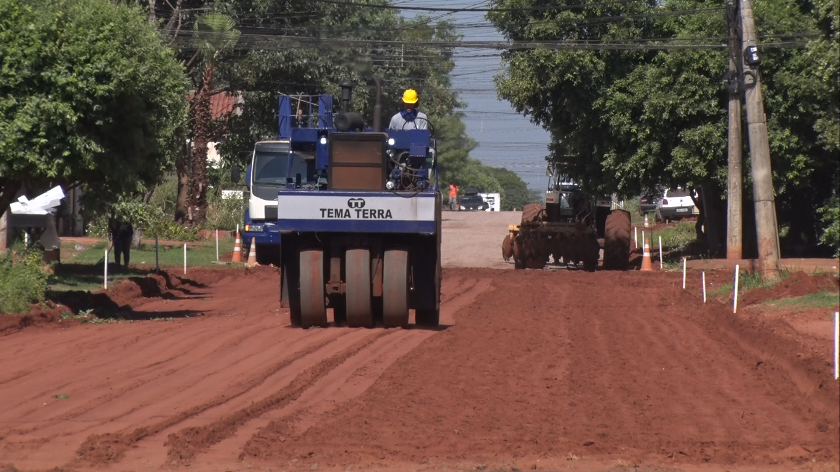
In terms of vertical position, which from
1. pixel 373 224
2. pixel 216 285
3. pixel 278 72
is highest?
pixel 278 72

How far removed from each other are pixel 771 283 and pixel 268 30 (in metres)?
26.0

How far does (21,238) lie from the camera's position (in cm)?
2903

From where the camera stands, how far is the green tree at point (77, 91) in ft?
54.3

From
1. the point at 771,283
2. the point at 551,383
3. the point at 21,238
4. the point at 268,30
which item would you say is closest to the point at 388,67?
the point at 268,30

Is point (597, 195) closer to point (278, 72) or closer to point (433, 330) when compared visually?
point (278, 72)

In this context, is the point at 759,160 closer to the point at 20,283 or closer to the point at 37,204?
the point at 20,283

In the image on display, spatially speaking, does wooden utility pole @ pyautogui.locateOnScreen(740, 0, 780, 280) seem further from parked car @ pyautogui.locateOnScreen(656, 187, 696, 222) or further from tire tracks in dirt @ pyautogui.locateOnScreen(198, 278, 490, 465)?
parked car @ pyautogui.locateOnScreen(656, 187, 696, 222)

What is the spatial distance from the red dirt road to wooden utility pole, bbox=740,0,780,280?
2782 millimetres

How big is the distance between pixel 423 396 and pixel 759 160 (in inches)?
479

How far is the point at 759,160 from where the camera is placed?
20.6m

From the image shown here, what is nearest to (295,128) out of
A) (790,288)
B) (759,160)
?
(790,288)

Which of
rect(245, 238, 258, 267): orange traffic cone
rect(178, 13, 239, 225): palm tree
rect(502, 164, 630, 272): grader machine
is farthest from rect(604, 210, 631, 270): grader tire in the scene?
rect(178, 13, 239, 225): palm tree

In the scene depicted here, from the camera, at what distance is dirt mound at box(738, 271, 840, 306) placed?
17219 mm

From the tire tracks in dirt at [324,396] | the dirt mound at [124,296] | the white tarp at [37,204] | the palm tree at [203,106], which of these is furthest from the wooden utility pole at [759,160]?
the palm tree at [203,106]
